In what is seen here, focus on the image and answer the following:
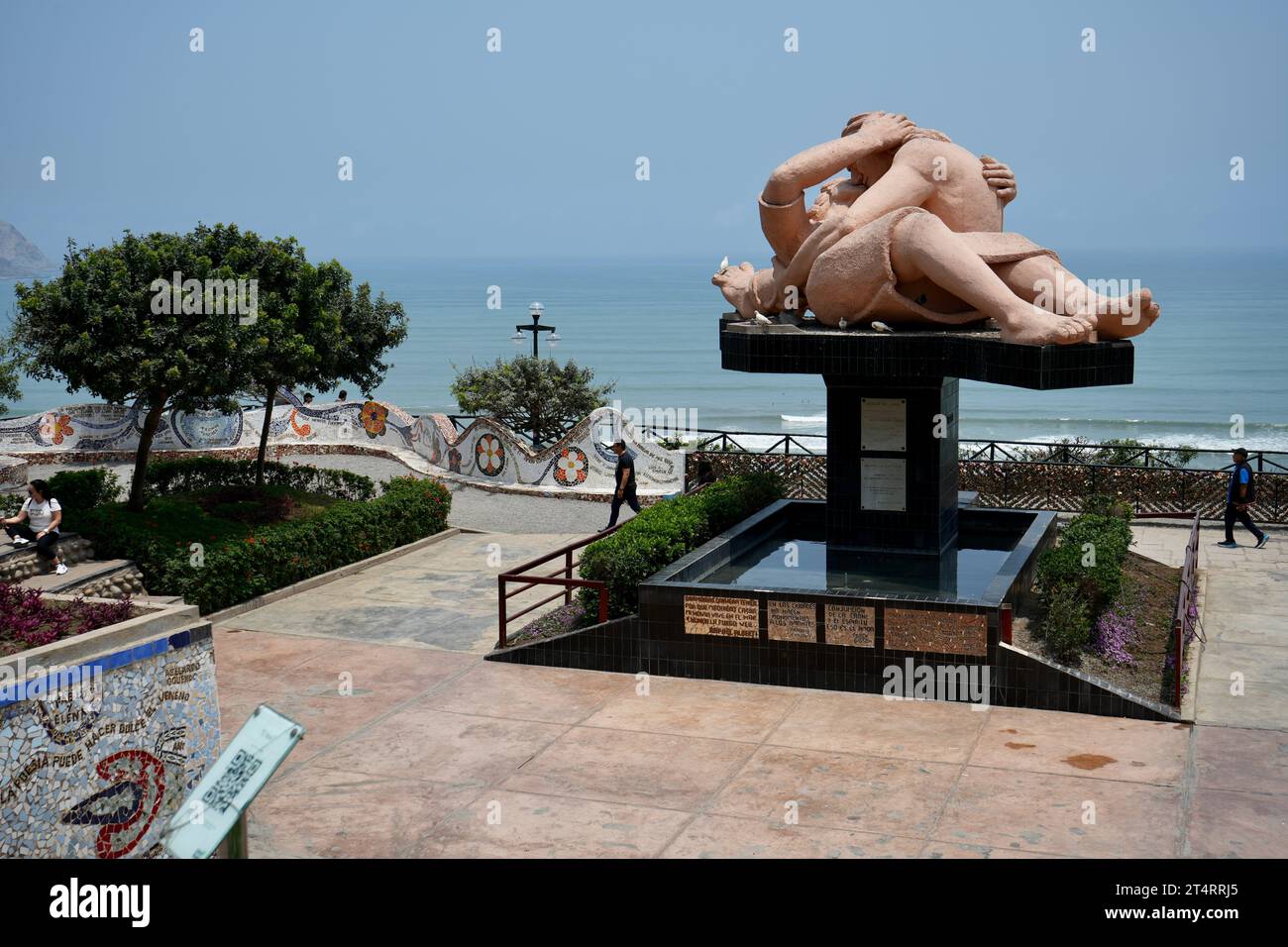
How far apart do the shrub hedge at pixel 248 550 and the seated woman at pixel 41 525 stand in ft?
1.83

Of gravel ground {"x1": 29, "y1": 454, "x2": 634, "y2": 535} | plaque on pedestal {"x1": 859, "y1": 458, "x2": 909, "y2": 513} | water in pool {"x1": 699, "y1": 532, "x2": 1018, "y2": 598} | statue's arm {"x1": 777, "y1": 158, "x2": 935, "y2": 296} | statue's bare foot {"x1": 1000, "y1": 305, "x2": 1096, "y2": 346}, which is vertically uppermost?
statue's arm {"x1": 777, "y1": 158, "x2": 935, "y2": 296}

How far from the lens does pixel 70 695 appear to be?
9.15m

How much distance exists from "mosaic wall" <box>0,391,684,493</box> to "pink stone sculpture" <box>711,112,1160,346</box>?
9.11 m

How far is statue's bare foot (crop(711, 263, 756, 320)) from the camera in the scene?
17.3 m

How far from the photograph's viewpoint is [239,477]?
2181cm

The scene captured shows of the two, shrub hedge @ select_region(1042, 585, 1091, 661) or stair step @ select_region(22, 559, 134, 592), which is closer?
shrub hedge @ select_region(1042, 585, 1091, 661)

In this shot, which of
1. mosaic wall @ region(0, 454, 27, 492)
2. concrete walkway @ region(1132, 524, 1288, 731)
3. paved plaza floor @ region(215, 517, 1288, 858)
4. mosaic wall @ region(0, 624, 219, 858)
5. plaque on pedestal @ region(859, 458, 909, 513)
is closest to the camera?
mosaic wall @ region(0, 624, 219, 858)

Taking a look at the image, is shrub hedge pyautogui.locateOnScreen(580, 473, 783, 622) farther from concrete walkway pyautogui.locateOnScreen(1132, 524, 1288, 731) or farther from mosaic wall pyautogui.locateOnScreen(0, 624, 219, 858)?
concrete walkway pyautogui.locateOnScreen(1132, 524, 1288, 731)

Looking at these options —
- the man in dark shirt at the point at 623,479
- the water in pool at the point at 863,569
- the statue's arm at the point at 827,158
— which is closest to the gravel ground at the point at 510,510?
the man in dark shirt at the point at 623,479

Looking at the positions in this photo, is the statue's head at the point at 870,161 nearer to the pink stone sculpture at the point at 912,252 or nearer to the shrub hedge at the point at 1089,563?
the pink stone sculpture at the point at 912,252

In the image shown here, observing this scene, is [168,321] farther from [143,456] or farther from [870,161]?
[870,161]

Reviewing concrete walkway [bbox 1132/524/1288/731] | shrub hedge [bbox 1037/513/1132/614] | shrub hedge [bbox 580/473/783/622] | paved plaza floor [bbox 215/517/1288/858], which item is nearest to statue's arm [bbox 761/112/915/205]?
shrub hedge [bbox 580/473/783/622]

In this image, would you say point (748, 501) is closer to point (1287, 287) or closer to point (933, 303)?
point (933, 303)
